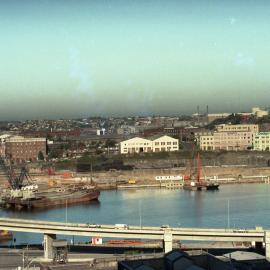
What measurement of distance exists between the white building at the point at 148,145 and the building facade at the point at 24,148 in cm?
207

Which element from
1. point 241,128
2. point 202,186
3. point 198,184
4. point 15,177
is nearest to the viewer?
point 202,186

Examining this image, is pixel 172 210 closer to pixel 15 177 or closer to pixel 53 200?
pixel 53 200

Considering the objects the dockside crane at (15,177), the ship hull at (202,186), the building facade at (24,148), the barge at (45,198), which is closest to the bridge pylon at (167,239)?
the barge at (45,198)

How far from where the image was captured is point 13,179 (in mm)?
15328

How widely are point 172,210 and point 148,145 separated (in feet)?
35.1

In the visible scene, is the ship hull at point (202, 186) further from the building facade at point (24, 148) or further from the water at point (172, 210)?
the building facade at point (24, 148)

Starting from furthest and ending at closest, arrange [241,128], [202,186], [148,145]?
[241,128] < [148,145] < [202,186]

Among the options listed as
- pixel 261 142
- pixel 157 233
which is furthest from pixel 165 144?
pixel 157 233

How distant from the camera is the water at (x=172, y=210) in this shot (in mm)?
8684

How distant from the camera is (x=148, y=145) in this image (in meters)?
20.7

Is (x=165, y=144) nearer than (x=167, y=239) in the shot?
No

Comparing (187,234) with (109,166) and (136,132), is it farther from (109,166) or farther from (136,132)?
(136,132)

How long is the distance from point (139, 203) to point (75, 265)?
20.3 ft

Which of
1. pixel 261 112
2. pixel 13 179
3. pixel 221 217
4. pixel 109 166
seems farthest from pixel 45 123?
pixel 221 217
